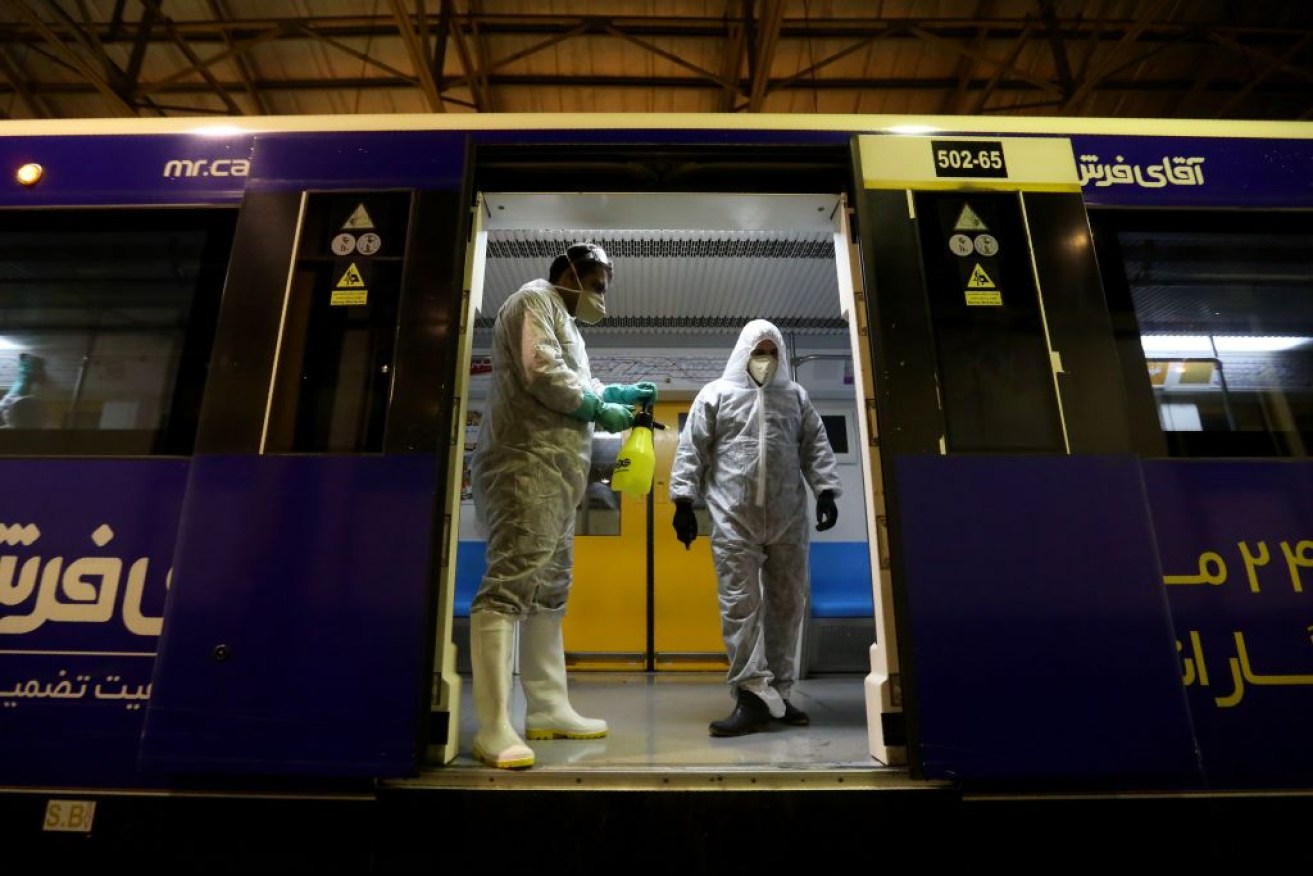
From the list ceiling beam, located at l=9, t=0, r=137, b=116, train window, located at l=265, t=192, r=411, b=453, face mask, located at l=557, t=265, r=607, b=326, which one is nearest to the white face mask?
face mask, located at l=557, t=265, r=607, b=326

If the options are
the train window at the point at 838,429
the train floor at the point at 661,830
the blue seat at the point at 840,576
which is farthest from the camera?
the train window at the point at 838,429

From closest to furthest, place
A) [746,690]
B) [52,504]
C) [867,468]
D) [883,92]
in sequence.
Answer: [52,504] → [867,468] → [746,690] → [883,92]

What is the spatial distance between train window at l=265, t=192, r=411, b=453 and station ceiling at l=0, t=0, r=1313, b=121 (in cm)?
423

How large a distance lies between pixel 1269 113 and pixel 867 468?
27.2 ft

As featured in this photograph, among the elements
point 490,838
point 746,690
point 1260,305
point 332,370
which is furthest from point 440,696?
point 1260,305

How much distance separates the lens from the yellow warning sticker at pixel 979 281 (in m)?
1.92

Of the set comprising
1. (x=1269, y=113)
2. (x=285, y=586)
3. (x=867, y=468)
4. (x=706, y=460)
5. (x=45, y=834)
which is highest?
(x=1269, y=113)

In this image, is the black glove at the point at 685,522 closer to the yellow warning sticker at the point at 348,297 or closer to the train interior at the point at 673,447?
the train interior at the point at 673,447

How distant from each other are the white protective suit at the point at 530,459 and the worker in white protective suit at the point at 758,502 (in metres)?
0.71

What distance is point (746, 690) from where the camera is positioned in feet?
8.07

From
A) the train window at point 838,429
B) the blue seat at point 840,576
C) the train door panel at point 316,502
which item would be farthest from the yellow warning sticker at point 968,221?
the blue seat at point 840,576

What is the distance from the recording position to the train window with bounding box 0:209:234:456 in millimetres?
1871

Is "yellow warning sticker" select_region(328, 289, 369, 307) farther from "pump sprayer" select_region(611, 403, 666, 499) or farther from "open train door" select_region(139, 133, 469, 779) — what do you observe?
"pump sprayer" select_region(611, 403, 666, 499)

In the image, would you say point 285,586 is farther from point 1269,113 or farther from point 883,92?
point 1269,113
